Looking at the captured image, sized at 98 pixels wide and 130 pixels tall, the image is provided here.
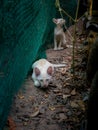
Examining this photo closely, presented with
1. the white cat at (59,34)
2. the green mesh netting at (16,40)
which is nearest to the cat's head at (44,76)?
the green mesh netting at (16,40)

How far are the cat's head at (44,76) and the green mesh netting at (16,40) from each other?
268 mm

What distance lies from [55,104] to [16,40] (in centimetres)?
128

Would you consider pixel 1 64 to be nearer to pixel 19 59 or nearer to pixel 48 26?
pixel 19 59

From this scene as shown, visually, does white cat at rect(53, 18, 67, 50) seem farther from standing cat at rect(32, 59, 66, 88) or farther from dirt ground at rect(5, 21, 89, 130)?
standing cat at rect(32, 59, 66, 88)

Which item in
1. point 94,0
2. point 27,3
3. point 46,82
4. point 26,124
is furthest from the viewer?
point 94,0

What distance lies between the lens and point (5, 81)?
143 inches

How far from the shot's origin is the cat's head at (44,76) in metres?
5.03

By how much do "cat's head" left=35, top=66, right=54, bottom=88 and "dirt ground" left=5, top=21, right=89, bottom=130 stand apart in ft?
0.43

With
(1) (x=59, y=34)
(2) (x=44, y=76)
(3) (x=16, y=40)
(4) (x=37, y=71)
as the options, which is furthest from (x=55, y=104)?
(1) (x=59, y=34)

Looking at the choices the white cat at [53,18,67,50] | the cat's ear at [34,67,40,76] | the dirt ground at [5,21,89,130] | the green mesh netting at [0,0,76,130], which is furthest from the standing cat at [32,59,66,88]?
the white cat at [53,18,67,50]

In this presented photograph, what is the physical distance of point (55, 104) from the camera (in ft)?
15.3

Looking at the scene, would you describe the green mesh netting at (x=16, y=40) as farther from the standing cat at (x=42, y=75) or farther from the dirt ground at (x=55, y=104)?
the dirt ground at (x=55, y=104)

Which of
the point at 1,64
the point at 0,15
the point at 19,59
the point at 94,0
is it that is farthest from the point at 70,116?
Result: the point at 94,0

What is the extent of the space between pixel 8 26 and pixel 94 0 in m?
2.90
